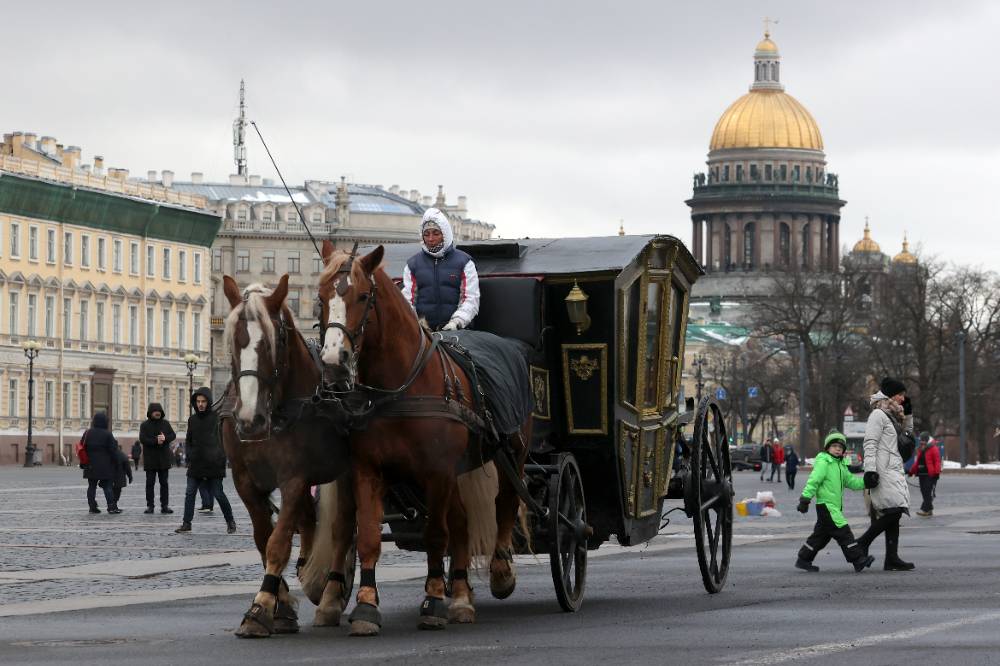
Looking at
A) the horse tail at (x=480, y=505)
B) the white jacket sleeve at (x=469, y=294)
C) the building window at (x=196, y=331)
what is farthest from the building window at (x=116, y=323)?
the horse tail at (x=480, y=505)

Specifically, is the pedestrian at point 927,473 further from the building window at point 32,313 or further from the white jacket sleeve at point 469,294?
the building window at point 32,313

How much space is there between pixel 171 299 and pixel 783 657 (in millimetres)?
97492

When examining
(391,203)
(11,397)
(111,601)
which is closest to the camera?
(111,601)

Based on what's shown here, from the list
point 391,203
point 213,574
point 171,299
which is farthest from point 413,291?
point 391,203

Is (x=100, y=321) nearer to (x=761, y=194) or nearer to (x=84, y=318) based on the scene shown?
(x=84, y=318)

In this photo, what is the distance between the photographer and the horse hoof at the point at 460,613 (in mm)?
14516

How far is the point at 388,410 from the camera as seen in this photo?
13.7m

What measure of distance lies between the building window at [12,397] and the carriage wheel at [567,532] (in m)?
79.0

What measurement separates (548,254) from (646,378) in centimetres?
135

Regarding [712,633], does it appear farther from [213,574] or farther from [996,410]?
[996,410]

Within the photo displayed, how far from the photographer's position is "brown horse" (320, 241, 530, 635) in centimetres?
1338

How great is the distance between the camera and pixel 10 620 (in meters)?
15.3

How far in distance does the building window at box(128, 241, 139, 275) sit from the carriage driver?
89.7 m

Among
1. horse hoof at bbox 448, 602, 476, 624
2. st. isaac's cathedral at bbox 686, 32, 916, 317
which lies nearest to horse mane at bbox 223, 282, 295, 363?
horse hoof at bbox 448, 602, 476, 624
